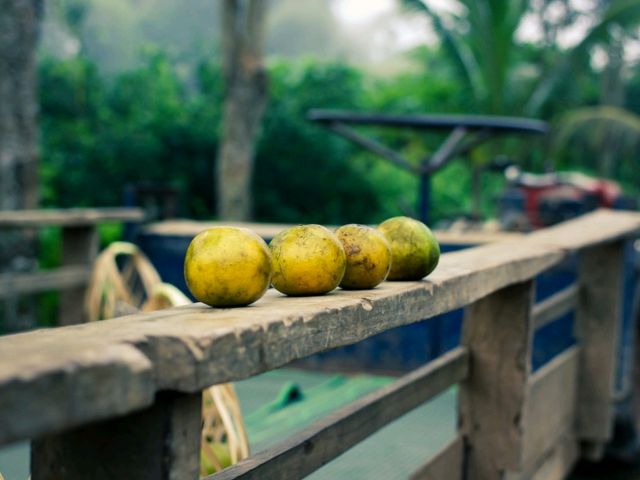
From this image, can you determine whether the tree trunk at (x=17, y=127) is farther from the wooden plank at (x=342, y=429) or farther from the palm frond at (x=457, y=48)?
the palm frond at (x=457, y=48)

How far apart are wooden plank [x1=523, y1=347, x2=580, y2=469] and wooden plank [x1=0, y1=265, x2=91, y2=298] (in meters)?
2.47

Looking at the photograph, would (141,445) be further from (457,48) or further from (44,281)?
(457,48)

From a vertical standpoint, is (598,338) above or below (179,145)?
below

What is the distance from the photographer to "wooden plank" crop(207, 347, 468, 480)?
1643mm

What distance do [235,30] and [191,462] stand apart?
897 centimetres

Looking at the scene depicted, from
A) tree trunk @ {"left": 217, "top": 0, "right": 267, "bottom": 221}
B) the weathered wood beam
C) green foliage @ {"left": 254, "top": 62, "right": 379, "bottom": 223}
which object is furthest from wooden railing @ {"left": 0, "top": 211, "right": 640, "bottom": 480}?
green foliage @ {"left": 254, "top": 62, "right": 379, "bottom": 223}

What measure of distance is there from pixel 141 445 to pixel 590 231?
2634mm

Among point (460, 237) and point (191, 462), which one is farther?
point (460, 237)

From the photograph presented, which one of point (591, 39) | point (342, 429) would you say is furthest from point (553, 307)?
point (591, 39)

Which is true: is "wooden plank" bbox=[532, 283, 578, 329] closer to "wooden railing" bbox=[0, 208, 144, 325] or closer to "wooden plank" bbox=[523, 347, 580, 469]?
"wooden plank" bbox=[523, 347, 580, 469]

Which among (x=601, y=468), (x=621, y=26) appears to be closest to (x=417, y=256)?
(x=601, y=468)

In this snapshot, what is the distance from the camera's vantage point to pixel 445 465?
2703 millimetres

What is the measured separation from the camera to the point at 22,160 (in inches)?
239

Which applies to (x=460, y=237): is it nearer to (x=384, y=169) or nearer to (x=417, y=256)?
(x=417, y=256)
